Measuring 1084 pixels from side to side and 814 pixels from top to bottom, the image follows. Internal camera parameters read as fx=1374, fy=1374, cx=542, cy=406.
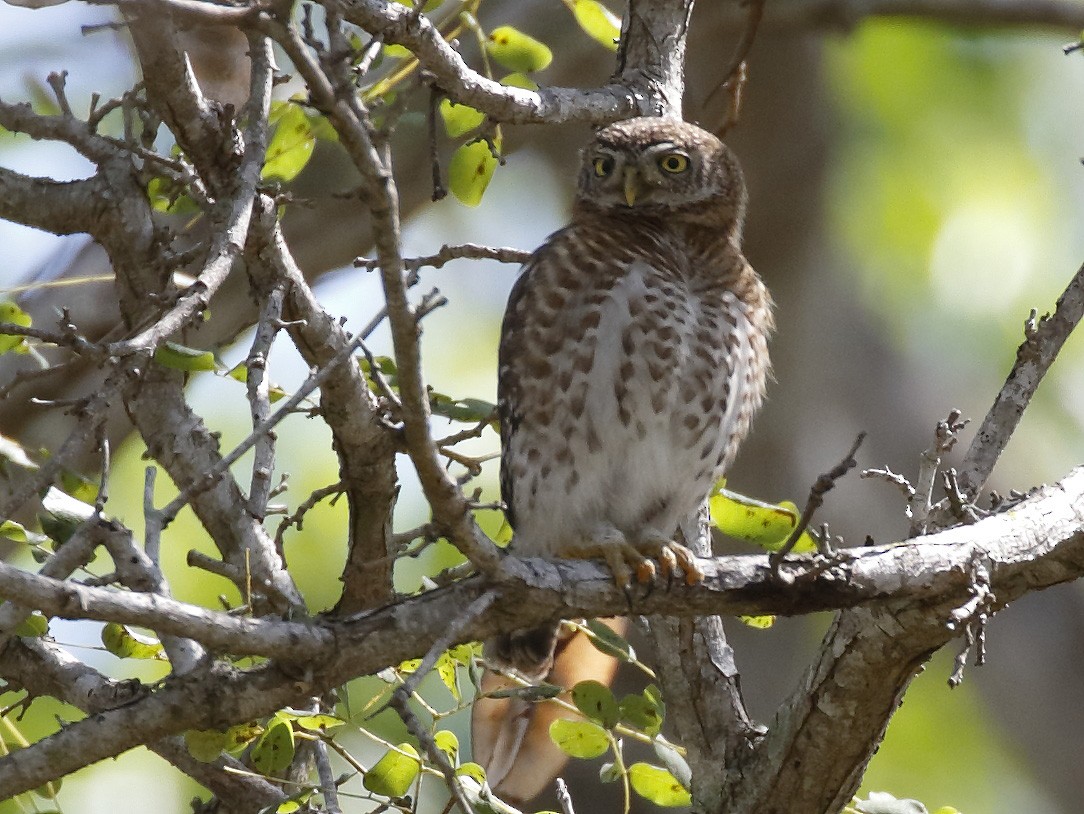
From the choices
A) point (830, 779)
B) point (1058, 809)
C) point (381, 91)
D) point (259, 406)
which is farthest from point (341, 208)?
point (1058, 809)

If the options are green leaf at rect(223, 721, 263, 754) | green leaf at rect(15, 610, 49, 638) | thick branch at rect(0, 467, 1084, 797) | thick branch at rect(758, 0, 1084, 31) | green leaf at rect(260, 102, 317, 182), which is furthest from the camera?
thick branch at rect(758, 0, 1084, 31)

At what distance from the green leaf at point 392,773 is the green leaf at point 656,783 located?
2.50 feet

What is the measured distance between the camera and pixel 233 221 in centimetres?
312

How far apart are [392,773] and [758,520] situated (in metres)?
1.36

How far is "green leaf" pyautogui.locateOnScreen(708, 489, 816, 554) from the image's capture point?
3.95 m

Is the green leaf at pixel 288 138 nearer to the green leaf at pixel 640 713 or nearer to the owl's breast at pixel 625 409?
the owl's breast at pixel 625 409

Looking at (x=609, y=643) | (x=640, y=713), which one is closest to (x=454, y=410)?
(x=609, y=643)

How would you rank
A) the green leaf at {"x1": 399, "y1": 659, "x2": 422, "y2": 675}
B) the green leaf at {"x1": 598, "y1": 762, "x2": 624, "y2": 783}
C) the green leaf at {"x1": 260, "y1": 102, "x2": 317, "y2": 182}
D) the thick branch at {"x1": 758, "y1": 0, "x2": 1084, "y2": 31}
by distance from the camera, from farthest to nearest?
the thick branch at {"x1": 758, "y1": 0, "x2": 1084, "y2": 31}
the green leaf at {"x1": 260, "y1": 102, "x2": 317, "y2": 182}
the green leaf at {"x1": 598, "y1": 762, "x2": 624, "y2": 783}
the green leaf at {"x1": 399, "y1": 659, "x2": 422, "y2": 675}

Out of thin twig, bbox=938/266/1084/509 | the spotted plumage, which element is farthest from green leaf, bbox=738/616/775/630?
thin twig, bbox=938/266/1084/509

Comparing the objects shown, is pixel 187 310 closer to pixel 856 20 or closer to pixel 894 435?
pixel 856 20

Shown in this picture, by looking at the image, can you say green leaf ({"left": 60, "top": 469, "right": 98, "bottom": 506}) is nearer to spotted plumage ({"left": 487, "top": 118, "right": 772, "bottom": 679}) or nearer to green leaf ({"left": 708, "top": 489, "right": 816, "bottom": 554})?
spotted plumage ({"left": 487, "top": 118, "right": 772, "bottom": 679})

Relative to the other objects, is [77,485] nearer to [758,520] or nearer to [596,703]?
[596,703]

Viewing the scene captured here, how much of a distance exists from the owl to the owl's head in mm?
10

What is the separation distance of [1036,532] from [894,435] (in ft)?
15.1
